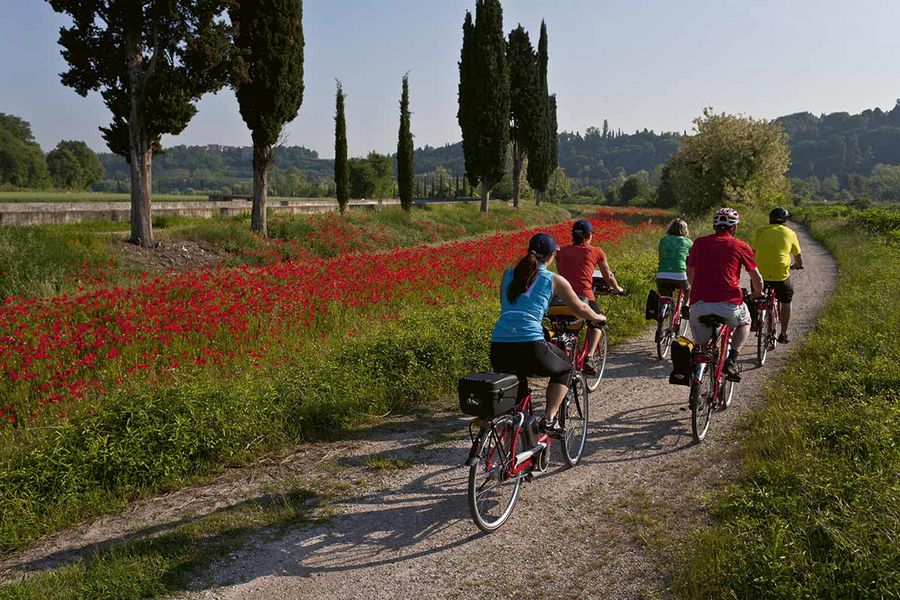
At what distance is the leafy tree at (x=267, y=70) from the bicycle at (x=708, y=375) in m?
17.9

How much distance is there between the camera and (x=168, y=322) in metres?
7.98

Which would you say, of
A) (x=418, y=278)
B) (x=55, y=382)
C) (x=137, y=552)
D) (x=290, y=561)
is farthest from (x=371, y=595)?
(x=418, y=278)

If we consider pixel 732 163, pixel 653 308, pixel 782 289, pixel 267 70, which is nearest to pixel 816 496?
pixel 653 308

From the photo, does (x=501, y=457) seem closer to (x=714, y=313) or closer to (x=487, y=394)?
(x=487, y=394)

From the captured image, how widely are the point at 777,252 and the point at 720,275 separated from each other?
3.75 meters

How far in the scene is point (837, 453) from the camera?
5.18m

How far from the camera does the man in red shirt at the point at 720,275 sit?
6.33 meters

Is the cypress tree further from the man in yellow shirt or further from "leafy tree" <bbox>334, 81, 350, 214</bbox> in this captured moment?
the man in yellow shirt

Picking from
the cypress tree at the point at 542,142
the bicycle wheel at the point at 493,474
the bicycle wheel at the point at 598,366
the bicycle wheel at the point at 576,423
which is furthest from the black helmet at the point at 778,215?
the cypress tree at the point at 542,142

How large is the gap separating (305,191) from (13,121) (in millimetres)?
50549

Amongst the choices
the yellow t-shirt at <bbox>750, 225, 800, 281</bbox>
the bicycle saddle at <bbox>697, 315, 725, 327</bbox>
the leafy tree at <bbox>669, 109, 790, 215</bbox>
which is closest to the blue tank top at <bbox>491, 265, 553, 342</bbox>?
the bicycle saddle at <bbox>697, 315, 725, 327</bbox>

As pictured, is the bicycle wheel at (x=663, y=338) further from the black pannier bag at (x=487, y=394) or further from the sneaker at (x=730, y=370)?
the black pannier bag at (x=487, y=394)

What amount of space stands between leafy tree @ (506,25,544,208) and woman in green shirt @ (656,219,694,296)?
38.7 metres

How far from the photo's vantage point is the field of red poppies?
658 cm
